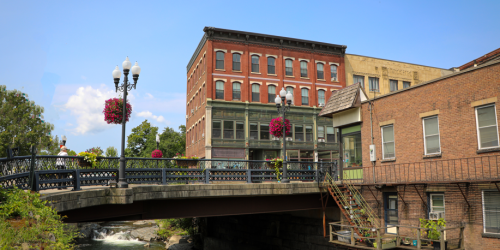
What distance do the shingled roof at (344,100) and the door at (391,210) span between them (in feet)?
16.6

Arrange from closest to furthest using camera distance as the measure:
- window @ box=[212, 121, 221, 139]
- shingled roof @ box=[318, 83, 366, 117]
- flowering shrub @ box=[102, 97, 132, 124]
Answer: flowering shrub @ box=[102, 97, 132, 124] → shingled roof @ box=[318, 83, 366, 117] → window @ box=[212, 121, 221, 139]

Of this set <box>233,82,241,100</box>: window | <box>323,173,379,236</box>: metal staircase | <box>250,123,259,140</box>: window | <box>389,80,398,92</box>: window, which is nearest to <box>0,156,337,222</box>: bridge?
<box>323,173,379,236</box>: metal staircase

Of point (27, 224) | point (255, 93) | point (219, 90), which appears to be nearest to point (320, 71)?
point (255, 93)

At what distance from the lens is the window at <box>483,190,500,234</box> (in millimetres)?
13391

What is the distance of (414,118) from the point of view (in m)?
17.1

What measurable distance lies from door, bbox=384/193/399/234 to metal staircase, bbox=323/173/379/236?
526mm

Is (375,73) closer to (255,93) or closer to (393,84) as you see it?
(393,84)

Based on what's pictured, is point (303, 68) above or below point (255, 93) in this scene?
above

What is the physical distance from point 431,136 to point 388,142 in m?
2.41

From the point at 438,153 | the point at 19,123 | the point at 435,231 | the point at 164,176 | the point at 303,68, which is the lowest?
the point at 435,231

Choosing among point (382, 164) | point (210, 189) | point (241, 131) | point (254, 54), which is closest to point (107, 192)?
point (210, 189)

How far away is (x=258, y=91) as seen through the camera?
39656 mm

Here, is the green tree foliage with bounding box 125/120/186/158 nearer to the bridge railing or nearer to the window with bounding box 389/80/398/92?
the window with bounding box 389/80/398/92

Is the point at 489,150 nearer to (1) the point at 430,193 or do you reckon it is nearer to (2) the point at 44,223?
(1) the point at 430,193
